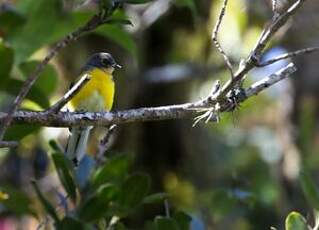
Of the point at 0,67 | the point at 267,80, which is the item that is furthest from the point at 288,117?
the point at 267,80

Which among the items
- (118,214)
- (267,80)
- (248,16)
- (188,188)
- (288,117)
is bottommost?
(118,214)

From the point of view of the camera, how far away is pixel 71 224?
6.30 feet

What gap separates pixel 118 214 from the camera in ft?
7.09

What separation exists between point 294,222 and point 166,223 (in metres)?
0.31

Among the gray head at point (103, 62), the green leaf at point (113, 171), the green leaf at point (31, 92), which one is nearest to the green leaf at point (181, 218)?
the green leaf at point (113, 171)

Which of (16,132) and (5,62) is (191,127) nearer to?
(5,62)

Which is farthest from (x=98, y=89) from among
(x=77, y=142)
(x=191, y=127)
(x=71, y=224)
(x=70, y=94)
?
(x=70, y=94)

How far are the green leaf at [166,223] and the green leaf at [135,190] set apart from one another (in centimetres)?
26

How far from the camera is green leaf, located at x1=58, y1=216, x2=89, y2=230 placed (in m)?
1.91

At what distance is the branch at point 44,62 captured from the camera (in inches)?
68.6

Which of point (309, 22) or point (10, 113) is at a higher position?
point (309, 22)

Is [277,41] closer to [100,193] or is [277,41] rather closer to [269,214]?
[269,214]

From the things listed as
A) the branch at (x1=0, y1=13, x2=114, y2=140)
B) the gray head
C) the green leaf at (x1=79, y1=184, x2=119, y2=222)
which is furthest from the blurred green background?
the branch at (x1=0, y1=13, x2=114, y2=140)

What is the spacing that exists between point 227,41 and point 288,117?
913 millimetres
